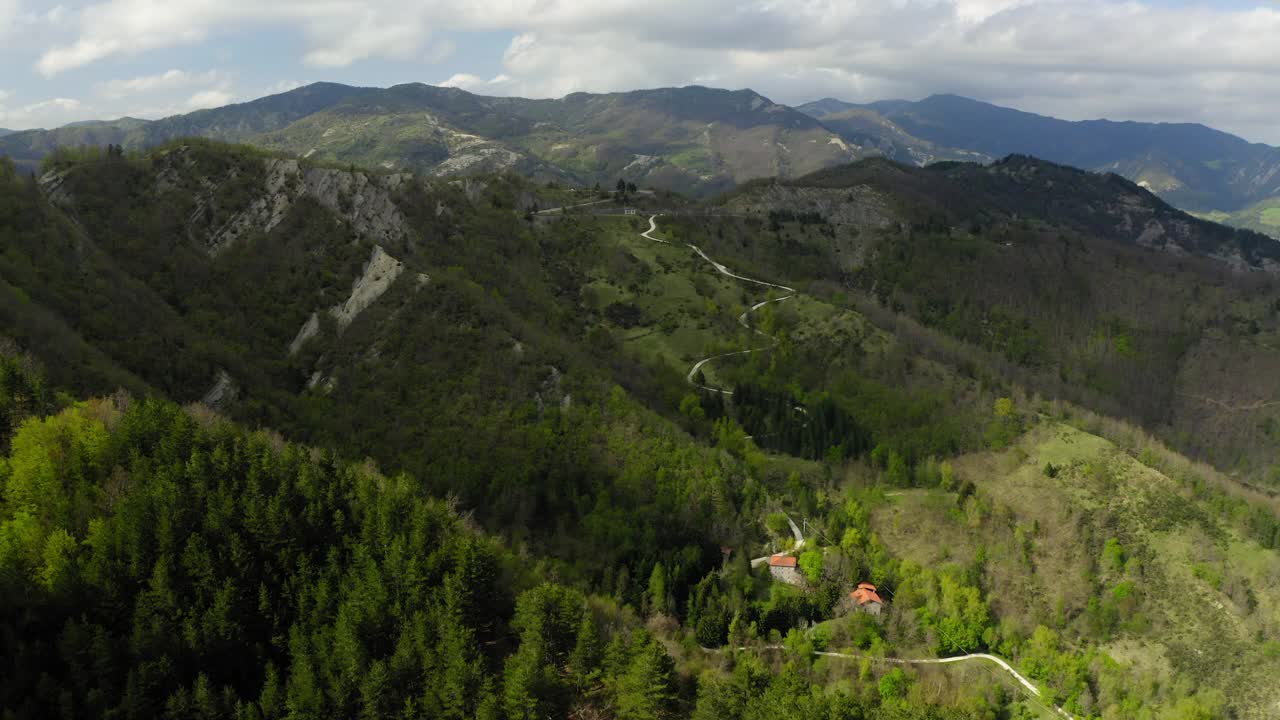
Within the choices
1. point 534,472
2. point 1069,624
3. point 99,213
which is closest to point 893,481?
point 1069,624

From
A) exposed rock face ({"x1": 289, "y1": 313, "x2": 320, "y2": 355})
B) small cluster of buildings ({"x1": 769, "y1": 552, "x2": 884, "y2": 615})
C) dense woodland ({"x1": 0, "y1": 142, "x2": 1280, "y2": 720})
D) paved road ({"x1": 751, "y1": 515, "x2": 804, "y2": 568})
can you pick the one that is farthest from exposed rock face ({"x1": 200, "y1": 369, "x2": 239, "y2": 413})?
small cluster of buildings ({"x1": 769, "y1": 552, "x2": 884, "y2": 615})

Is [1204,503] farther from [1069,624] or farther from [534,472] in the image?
[534,472]

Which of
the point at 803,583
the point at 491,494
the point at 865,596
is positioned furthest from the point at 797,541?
the point at 491,494

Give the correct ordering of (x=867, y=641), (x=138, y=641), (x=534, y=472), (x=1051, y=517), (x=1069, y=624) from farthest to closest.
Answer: (x=1051, y=517)
(x=534, y=472)
(x=1069, y=624)
(x=867, y=641)
(x=138, y=641)

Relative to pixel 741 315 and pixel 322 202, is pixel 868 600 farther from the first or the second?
pixel 322 202

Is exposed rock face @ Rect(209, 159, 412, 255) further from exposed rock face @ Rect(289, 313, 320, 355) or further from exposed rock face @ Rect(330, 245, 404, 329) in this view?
exposed rock face @ Rect(289, 313, 320, 355)

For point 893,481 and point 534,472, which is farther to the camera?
point 893,481

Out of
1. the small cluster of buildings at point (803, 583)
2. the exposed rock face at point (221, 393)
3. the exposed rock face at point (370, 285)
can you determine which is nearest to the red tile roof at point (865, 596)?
the small cluster of buildings at point (803, 583)

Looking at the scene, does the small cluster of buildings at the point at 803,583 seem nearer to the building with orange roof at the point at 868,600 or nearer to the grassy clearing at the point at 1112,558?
the building with orange roof at the point at 868,600
